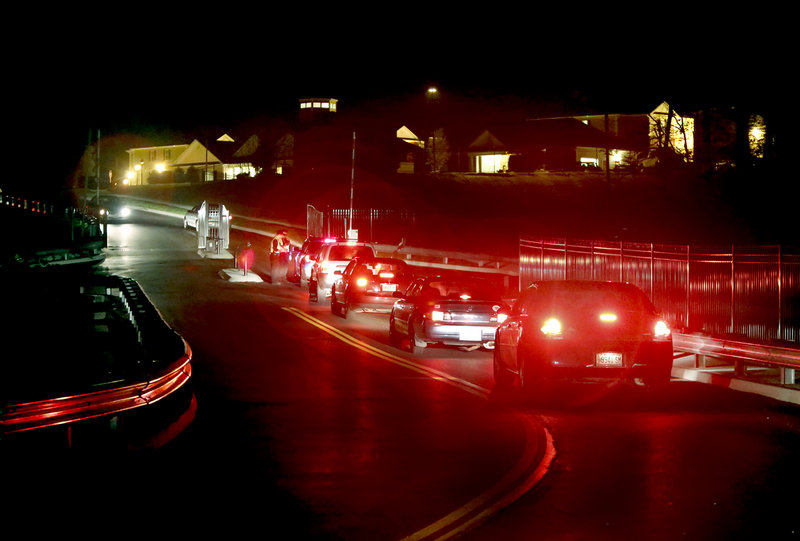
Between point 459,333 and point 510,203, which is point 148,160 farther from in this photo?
point 459,333

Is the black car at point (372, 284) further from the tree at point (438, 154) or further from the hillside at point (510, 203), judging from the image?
the tree at point (438, 154)

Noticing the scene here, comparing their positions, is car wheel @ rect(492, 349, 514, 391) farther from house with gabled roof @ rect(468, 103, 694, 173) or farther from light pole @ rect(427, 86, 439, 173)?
house with gabled roof @ rect(468, 103, 694, 173)

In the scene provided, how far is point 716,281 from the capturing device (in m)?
21.3

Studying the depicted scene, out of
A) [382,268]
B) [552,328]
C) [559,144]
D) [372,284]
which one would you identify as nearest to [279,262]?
[382,268]

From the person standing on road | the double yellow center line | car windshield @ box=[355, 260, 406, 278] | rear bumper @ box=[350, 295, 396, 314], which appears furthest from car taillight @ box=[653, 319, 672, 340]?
the person standing on road

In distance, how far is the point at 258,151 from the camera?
369ft

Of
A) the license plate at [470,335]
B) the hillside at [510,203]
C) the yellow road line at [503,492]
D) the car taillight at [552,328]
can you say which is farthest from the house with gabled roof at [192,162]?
the yellow road line at [503,492]

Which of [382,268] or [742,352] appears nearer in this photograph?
[742,352]

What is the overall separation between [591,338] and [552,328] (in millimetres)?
506

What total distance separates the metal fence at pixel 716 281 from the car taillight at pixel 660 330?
15.7 ft

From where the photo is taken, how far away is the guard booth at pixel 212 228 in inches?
1896

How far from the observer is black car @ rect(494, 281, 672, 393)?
1312cm

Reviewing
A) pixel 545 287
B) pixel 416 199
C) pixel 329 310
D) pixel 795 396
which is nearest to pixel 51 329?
pixel 329 310

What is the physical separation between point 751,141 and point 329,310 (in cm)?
3505
